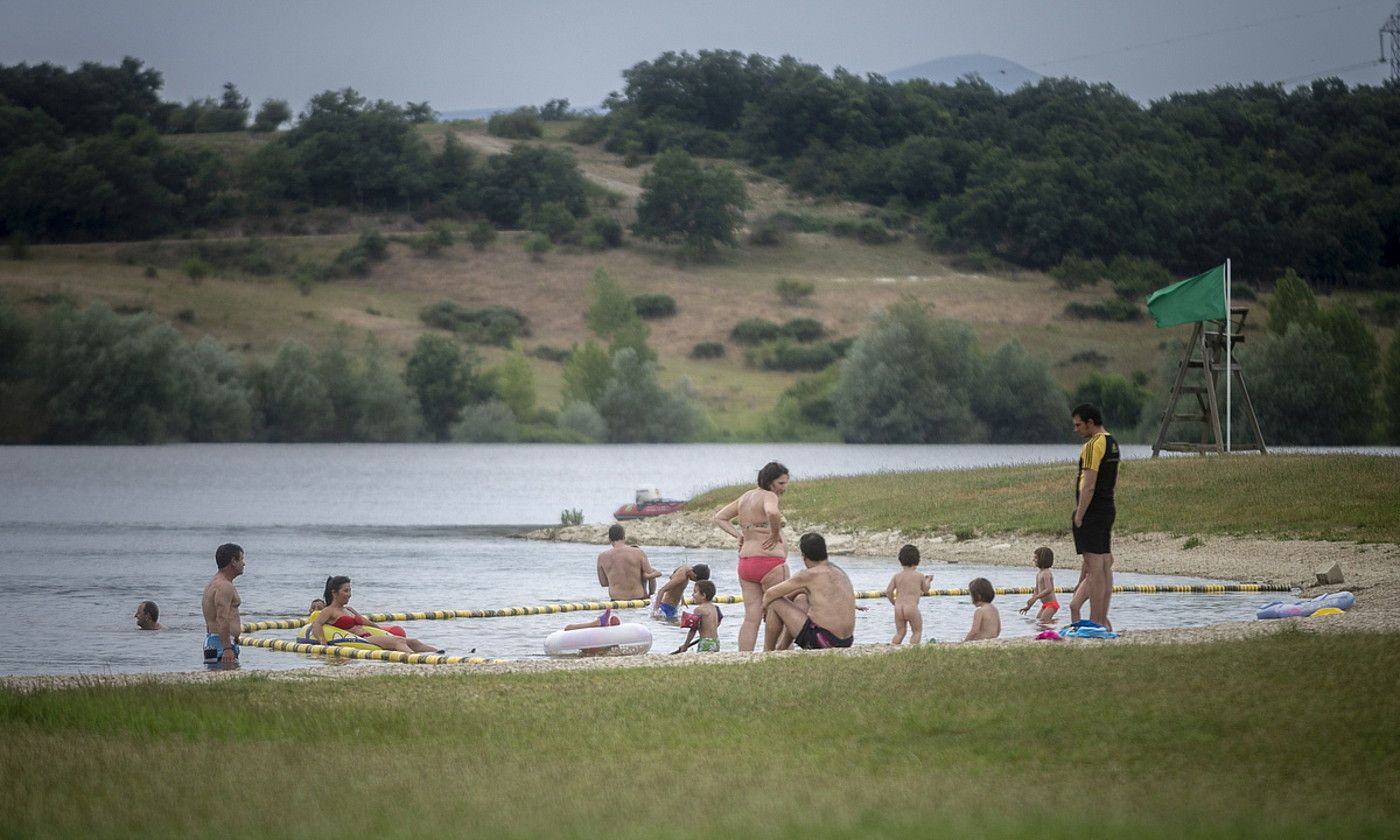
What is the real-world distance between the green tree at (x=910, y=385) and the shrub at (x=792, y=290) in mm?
49450

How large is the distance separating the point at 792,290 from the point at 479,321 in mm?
30545

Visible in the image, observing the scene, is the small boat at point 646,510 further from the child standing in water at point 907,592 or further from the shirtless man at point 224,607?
the child standing in water at point 907,592

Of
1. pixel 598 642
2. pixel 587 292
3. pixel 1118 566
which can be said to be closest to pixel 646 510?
pixel 1118 566

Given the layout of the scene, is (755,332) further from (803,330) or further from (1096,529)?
(1096,529)

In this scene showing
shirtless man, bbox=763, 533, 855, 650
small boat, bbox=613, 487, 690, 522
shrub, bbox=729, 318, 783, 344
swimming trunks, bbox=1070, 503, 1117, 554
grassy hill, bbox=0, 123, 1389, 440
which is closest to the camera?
shirtless man, bbox=763, 533, 855, 650

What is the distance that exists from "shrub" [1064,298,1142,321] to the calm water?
42223 mm

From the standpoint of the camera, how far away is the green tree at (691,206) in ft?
543

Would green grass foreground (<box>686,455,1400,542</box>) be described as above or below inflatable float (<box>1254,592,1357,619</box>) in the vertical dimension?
above

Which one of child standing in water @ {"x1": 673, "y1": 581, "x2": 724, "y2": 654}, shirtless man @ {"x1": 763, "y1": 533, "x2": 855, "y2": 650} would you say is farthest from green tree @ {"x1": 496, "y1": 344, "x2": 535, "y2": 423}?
shirtless man @ {"x1": 763, "y1": 533, "x2": 855, "y2": 650}

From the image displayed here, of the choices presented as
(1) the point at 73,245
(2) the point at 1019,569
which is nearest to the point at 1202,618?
(2) the point at 1019,569

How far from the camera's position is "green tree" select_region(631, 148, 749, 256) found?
543 ft

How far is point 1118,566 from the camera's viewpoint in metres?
30.3

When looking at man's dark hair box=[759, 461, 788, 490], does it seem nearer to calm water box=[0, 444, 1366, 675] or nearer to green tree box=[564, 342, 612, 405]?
calm water box=[0, 444, 1366, 675]

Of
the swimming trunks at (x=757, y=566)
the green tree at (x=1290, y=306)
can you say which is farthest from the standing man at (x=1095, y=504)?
the green tree at (x=1290, y=306)
